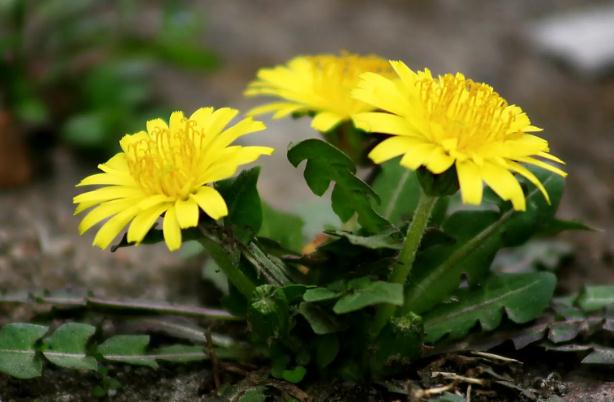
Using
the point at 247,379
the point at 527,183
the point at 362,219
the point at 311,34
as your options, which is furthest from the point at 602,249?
the point at 311,34

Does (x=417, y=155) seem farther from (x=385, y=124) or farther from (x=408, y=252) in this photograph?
(x=408, y=252)

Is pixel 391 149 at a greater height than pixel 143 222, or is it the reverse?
pixel 391 149

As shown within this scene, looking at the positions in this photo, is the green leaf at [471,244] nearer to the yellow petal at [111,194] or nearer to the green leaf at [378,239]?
the green leaf at [378,239]

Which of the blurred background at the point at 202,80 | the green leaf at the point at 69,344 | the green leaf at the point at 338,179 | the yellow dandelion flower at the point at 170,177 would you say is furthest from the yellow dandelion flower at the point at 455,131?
the blurred background at the point at 202,80

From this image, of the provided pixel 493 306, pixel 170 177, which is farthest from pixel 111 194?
pixel 493 306

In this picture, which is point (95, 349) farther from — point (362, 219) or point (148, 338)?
point (362, 219)
